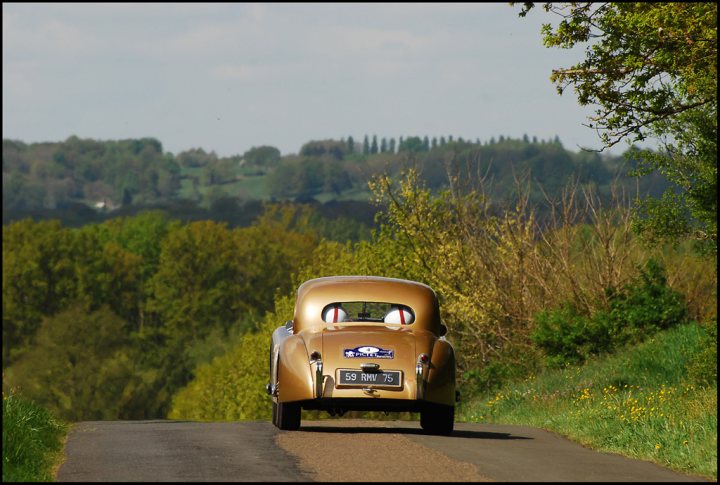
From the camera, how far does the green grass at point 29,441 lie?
11.6 metres

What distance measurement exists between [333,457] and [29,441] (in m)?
3.16

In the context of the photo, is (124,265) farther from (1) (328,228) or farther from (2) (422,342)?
(2) (422,342)

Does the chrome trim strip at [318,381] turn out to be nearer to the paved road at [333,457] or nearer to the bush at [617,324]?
the paved road at [333,457]

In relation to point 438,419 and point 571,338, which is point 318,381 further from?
point 571,338

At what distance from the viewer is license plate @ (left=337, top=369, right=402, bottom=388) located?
15406 millimetres

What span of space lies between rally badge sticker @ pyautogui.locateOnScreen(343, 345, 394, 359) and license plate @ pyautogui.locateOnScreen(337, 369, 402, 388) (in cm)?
17

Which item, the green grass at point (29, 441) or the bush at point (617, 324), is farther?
the bush at point (617, 324)

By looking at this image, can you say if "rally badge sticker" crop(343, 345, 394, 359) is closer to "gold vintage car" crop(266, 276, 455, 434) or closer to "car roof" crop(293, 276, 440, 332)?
"gold vintage car" crop(266, 276, 455, 434)

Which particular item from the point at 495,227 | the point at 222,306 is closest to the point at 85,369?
the point at 222,306

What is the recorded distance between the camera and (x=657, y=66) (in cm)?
1789

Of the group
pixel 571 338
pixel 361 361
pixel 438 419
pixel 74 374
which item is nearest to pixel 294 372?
pixel 361 361

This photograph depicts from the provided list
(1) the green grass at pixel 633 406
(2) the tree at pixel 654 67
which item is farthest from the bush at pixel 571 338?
(2) the tree at pixel 654 67

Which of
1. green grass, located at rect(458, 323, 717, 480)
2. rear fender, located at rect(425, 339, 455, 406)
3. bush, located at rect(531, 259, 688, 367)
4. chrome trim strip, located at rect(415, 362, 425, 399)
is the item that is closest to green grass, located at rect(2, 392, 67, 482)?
chrome trim strip, located at rect(415, 362, 425, 399)

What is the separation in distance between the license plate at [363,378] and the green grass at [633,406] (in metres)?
2.56
